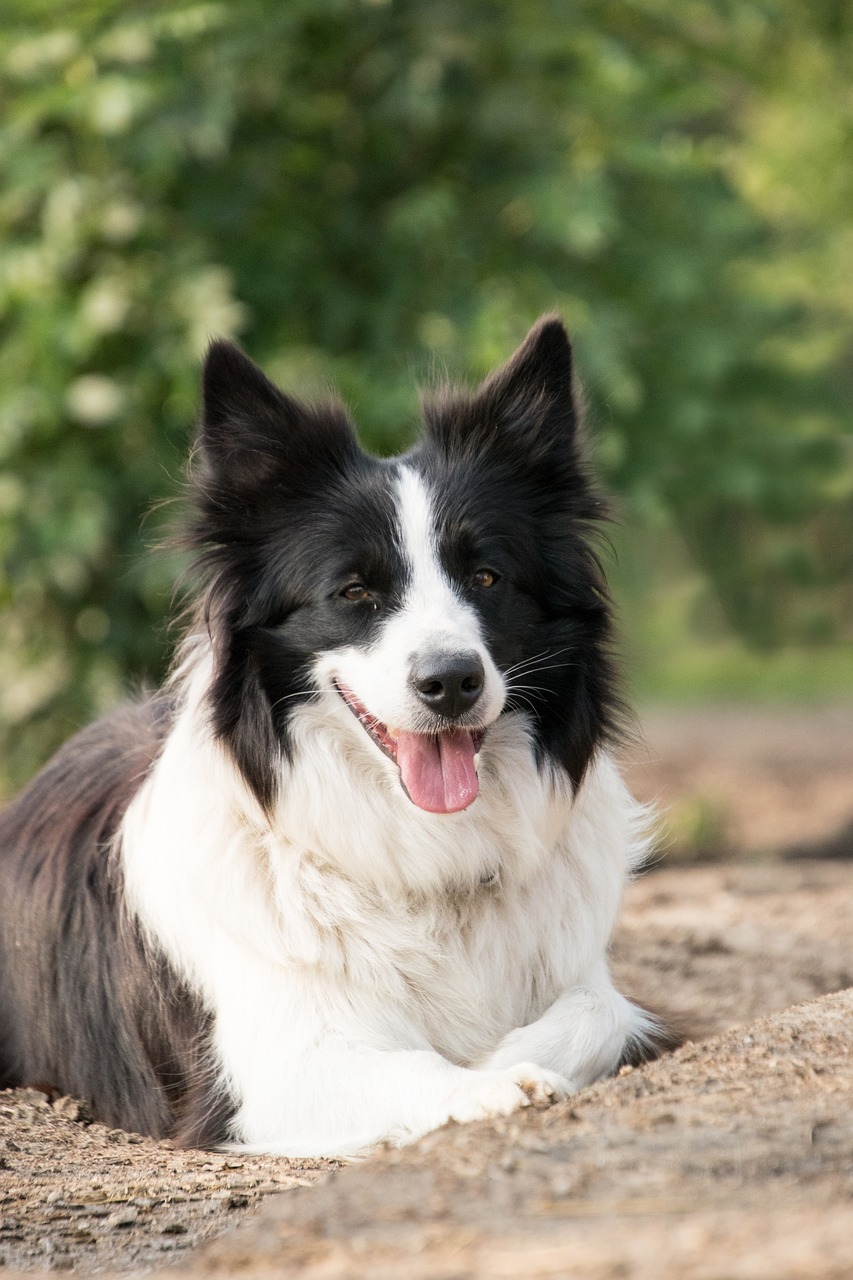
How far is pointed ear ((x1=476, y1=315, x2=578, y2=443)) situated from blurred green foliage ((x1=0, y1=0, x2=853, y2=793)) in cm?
360

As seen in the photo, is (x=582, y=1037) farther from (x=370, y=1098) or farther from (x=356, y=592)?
(x=356, y=592)

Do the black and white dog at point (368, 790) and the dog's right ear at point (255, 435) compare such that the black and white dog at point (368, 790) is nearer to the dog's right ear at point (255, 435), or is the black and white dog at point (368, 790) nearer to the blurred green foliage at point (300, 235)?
the dog's right ear at point (255, 435)

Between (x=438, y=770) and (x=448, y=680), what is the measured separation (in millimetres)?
344

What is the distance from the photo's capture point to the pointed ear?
15.0 ft

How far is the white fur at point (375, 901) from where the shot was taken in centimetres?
402

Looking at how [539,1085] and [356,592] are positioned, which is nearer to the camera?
[539,1085]

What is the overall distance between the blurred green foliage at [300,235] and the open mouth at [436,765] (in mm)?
4280

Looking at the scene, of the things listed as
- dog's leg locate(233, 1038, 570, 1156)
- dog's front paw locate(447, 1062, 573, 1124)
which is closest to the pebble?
dog's leg locate(233, 1038, 570, 1156)

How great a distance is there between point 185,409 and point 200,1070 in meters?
5.16

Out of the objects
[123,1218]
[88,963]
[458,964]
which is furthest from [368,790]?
[123,1218]

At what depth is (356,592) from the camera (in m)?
4.16

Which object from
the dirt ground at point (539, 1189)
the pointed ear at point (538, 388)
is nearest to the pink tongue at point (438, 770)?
the dirt ground at point (539, 1189)

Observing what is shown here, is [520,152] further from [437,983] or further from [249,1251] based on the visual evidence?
[249,1251]

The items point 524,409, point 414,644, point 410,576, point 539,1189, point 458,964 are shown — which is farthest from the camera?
point 524,409
